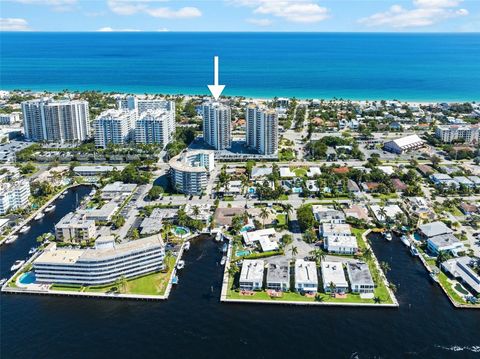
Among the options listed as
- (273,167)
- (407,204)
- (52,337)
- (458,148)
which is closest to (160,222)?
(52,337)

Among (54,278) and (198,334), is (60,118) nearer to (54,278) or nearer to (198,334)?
(54,278)

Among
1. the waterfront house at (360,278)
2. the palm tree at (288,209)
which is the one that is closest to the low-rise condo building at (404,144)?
the palm tree at (288,209)

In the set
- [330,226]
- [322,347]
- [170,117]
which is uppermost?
[170,117]

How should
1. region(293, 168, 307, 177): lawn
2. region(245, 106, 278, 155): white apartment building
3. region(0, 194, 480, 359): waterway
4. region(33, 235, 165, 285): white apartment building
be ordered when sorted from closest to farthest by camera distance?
region(0, 194, 480, 359): waterway
region(33, 235, 165, 285): white apartment building
region(293, 168, 307, 177): lawn
region(245, 106, 278, 155): white apartment building

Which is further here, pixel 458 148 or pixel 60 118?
pixel 60 118

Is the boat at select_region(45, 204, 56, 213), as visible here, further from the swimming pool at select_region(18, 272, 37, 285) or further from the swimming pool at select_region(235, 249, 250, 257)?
the swimming pool at select_region(235, 249, 250, 257)

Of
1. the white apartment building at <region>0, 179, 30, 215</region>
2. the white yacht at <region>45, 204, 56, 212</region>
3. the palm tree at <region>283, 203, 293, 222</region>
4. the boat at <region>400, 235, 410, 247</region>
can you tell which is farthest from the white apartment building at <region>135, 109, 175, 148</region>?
the boat at <region>400, 235, 410, 247</region>

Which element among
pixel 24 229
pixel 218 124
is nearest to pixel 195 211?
pixel 24 229
